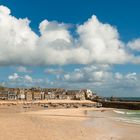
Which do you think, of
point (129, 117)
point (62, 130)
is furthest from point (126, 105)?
point (62, 130)

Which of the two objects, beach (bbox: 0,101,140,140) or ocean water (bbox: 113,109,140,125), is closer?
beach (bbox: 0,101,140,140)

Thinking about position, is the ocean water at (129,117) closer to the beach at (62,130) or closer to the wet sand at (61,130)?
the beach at (62,130)

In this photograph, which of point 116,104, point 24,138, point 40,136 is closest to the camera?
point 24,138

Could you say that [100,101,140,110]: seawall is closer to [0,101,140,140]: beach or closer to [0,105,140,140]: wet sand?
[0,101,140,140]: beach

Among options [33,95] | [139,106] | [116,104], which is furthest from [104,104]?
[33,95]

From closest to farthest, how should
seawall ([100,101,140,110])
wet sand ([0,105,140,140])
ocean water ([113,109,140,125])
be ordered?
wet sand ([0,105,140,140]) → ocean water ([113,109,140,125]) → seawall ([100,101,140,110])

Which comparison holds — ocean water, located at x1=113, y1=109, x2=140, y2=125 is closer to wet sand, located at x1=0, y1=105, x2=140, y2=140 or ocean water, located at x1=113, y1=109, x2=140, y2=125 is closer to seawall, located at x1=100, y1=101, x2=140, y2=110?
wet sand, located at x1=0, y1=105, x2=140, y2=140

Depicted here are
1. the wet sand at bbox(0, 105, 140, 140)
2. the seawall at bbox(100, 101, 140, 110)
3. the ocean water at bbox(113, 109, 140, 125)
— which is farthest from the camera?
the seawall at bbox(100, 101, 140, 110)

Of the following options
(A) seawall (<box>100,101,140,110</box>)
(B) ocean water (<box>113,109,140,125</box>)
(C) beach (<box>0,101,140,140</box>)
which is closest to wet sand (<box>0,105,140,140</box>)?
(C) beach (<box>0,101,140,140</box>)

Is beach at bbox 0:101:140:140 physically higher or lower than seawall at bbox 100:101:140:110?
lower

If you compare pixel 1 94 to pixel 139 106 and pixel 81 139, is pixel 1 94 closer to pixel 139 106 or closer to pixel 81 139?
pixel 139 106

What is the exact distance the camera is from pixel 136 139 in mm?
29297

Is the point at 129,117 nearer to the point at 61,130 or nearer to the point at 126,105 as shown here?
the point at 61,130

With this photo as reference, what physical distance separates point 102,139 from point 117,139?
1505 mm
